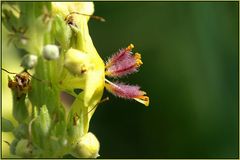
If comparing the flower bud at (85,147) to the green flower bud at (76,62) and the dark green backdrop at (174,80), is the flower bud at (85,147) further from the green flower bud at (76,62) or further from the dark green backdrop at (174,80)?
the dark green backdrop at (174,80)

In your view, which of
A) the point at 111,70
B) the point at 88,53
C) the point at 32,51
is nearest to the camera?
the point at 32,51


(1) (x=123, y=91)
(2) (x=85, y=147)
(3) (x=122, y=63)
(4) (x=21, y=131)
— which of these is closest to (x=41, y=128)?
(4) (x=21, y=131)

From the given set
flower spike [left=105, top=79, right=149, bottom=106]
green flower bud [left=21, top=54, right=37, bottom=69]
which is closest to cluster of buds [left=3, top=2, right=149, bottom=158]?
green flower bud [left=21, top=54, right=37, bottom=69]

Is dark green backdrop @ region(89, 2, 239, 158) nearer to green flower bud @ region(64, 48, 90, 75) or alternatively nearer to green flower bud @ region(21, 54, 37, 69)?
green flower bud @ region(64, 48, 90, 75)

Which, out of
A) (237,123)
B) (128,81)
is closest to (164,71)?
(128,81)

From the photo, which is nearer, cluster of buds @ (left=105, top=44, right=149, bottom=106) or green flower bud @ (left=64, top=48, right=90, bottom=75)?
green flower bud @ (left=64, top=48, right=90, bottom=75)

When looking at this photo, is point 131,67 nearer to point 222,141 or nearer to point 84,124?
point 84,124

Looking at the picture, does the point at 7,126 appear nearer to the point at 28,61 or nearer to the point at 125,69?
the point at 28,61

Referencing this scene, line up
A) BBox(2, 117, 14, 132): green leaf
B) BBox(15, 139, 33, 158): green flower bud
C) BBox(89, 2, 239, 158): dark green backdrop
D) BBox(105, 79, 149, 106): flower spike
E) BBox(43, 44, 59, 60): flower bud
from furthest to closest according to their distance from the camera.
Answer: BBox(89, 2, 239, 158): dark green backdrop, BBox(105, 79, 149, 106): flower spike, BBox(2, 117, 14, 132): green leaf, BBox(15, 139, 33, 158): green flower bud, BBox(43, 44, 59, 60): flower bud
